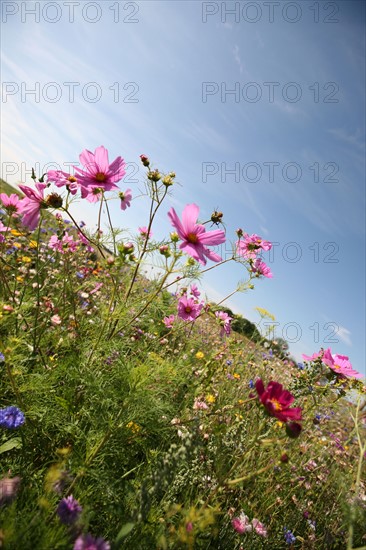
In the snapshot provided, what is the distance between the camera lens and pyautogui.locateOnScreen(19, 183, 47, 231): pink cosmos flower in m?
1.53

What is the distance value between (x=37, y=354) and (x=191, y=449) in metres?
1.21

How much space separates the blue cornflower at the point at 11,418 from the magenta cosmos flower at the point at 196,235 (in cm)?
94

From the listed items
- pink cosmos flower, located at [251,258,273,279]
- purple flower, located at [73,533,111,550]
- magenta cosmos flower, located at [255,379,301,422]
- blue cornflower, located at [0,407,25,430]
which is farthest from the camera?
pink cosmos flower, located at [251,258,273,279]

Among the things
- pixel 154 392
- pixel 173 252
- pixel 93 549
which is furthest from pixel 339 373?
pixel 93 549

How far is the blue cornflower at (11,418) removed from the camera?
4.18 ft

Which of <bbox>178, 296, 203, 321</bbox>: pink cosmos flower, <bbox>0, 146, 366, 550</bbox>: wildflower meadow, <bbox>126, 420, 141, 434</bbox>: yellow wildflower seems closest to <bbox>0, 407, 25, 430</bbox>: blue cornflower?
<bbox>0, 146, 366, 550</bbox>: wildflower meadow

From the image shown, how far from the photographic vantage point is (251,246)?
2.18m

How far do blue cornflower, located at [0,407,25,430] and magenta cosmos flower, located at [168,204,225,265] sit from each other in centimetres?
94

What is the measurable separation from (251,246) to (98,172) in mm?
1084

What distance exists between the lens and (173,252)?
1.60m

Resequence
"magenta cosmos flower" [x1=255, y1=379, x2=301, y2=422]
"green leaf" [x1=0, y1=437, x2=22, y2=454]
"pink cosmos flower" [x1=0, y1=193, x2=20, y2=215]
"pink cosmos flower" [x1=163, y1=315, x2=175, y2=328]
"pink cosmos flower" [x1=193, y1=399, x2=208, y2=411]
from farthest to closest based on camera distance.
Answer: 1. "pink cosmos flower" [x1=163, y1=315, x2=175, y2=328]
2. "pink cosmos flower" [x1=193, y1=399, x2=208, y2=411]
3. "pink cosmos flower" [x1=0, y1=193, x2=20, y2=215]
4. "green leaf" [x1=0, y1=437, x2=22, y2=454]
5. "magenta cosmos flower" [x1=255, y1=379, x2=301, y2=422]

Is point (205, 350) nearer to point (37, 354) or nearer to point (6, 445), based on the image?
point (37, 354)

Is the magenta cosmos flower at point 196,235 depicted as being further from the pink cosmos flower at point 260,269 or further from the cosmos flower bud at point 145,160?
the pink cosmos flower at point 260,269

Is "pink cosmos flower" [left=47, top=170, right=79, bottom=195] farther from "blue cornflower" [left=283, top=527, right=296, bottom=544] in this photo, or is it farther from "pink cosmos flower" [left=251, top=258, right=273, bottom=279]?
"blue cornflower" [left=283, top=527, right=296, bottom=544]
